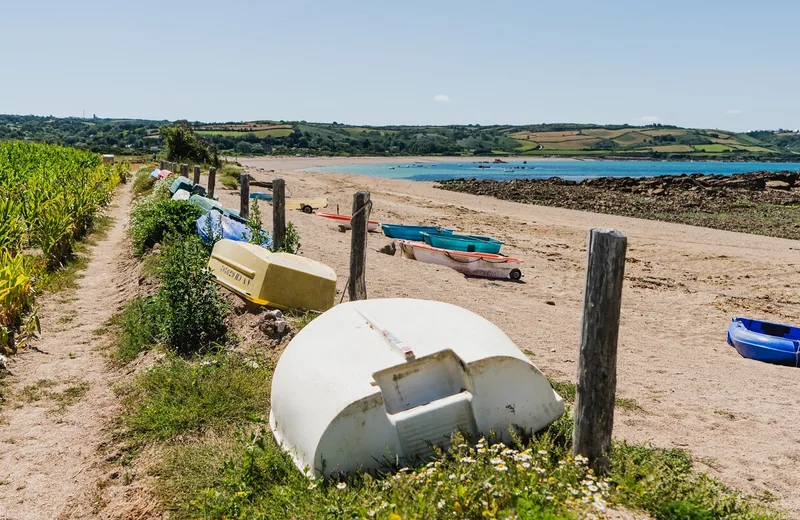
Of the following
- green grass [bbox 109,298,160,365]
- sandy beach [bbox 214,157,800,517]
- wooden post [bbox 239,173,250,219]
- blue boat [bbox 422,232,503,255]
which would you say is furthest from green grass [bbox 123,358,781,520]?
blue boat [bbox 422,232,503,255]

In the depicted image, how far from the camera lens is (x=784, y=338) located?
31.3 feet

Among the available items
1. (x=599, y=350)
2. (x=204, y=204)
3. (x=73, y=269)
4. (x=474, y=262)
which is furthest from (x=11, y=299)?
(x=474, y=262)

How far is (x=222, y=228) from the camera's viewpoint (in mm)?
10195

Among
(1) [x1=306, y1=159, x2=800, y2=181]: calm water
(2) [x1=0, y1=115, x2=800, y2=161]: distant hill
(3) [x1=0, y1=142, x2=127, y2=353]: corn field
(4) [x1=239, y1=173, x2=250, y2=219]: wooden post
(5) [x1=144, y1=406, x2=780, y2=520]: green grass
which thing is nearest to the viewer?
(5) [x1=144, y1=406, x2=780, y2=520]: green grass

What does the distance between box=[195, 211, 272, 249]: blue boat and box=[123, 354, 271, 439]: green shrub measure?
3.63 m

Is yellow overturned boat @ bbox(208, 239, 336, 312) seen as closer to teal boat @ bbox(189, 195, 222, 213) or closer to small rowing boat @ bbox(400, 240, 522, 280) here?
teal boat @ bbox(189, 195, 222, 213)

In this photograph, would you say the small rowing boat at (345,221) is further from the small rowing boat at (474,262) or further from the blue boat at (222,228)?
the blue boat at (222,228)

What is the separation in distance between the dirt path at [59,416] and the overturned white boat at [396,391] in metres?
1.60

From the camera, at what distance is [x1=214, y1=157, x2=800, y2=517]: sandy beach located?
218 inches

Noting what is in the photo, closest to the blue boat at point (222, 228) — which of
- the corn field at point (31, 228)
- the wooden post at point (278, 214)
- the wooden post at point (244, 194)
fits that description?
the wooden post at point (278, 214)

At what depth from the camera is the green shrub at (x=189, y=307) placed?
6941 millimetres

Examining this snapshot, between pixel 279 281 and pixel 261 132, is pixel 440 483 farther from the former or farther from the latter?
pixel 261 132

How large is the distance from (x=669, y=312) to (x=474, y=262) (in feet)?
13.8

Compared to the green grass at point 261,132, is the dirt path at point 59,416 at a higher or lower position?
lower
